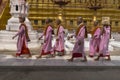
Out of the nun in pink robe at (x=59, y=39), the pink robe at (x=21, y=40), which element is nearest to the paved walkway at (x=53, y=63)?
the pink robe at (x=21, y=40)

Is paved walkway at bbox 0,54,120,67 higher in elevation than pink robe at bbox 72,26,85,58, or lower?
lower

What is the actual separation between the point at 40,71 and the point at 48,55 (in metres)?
3.01

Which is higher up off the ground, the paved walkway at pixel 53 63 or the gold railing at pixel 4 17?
the gold railing at pixel 4 17

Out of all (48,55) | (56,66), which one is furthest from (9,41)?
(56,66)

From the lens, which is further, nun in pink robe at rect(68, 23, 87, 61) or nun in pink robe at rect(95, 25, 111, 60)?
nun in pink robe at rect(95, 25, 111, 60)

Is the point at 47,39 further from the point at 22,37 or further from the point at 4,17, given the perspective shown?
the point at 4,17

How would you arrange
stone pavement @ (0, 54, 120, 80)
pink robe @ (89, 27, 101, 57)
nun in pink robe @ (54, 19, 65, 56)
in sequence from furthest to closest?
nun in pink robe @ (54, 19, 65, 56) → pink robe @ (89, 27, 101, 57) → stone pavement @ (0, 54, 120, 80)

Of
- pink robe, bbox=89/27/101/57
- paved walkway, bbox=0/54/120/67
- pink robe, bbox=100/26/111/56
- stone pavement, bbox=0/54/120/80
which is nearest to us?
stone pavement, bbox=0/54/120/80

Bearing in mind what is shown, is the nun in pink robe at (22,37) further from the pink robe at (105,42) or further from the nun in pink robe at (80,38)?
the pink robe at (105,42)

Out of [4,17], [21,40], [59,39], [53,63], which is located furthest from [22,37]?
[4,17]

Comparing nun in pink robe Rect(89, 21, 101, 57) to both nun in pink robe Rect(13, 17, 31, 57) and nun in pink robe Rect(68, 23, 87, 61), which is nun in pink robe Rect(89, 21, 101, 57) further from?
Answer: nun in pink robe Rect(13, 17, 31, 57)

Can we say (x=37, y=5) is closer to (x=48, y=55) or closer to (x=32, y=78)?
(x=48, y=55)

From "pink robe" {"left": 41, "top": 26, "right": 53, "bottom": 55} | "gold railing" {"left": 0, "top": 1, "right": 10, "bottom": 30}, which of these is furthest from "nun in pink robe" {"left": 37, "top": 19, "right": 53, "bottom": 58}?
"gold railing" {"left": 0, "top": 1, "right": 10, "bottom": 30}

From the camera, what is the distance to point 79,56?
1100cm
